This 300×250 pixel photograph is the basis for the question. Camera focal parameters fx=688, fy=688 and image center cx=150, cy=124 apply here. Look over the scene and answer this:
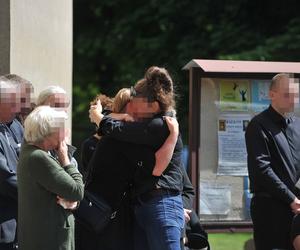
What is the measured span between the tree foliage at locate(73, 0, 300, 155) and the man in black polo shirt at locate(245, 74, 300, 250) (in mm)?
6507

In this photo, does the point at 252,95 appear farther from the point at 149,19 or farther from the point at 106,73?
the point at 106,73

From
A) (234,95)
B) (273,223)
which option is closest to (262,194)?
(273,223)

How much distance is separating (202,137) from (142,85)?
5.34ft

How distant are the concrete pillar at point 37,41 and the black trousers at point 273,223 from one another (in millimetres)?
2269

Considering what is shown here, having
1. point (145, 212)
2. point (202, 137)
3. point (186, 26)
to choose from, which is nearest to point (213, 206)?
point (202, 137)

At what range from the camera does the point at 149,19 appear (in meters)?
14.8

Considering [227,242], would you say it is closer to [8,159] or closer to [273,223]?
[273,223]

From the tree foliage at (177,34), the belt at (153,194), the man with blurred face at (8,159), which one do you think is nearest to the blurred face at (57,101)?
the man with blurred face at (8,159)

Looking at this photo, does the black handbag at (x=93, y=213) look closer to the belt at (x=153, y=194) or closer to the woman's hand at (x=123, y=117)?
the belt at (x=153, y=194)

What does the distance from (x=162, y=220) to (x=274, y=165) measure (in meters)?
1.35

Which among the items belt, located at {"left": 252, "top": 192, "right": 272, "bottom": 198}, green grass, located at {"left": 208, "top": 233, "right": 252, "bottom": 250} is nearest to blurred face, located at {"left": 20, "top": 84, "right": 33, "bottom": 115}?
belt, located at {"left": 252, "top": 192, "right": 272, "bottom": 198}

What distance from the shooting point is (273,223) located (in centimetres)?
539

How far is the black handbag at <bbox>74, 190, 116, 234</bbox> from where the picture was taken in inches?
178

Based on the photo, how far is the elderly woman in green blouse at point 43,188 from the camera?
404cm
